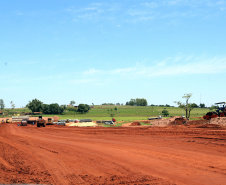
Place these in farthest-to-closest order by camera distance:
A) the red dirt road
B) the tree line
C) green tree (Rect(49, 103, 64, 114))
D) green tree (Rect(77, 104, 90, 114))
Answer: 1. the tree line
2. green tree (Rect(77, 104, 90, 114))
3. green tree (Rect(49, 103, 64, 114))
4. the red dirt road

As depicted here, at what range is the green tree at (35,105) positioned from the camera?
573 ft

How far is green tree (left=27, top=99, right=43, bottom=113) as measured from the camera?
17462 centimetres

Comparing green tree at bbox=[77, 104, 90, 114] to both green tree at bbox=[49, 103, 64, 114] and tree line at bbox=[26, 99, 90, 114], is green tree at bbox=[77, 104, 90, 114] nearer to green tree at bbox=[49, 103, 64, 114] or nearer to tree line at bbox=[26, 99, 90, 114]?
tree line at bbox=[26, 99, 90, 114]

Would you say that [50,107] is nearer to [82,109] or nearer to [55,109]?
[55,109]

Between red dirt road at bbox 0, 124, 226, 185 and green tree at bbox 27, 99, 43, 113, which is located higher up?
green tree at bbox 27, 99, 43, 113

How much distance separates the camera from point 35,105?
177250 mm

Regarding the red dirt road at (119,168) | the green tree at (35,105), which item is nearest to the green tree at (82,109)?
Answer: the green tree at (35,105)

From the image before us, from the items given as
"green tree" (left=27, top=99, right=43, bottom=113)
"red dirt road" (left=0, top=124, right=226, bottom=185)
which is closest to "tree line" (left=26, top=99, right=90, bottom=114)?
"green tree" (left=27, top=99, right=43, bottom=113)

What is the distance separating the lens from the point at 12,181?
31.5 ft

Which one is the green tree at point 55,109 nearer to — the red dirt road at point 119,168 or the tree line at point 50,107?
the tree line at point 50,107

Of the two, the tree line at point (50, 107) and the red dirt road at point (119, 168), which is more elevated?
the tree line at point (50, 107)

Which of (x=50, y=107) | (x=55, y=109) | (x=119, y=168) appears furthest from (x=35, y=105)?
(x=119, y=168)

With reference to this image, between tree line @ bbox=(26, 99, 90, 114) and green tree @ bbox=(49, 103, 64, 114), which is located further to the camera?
tree line @ bbox=(26, 99, 90, 114)

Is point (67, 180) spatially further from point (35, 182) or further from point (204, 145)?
point (204, 145)
